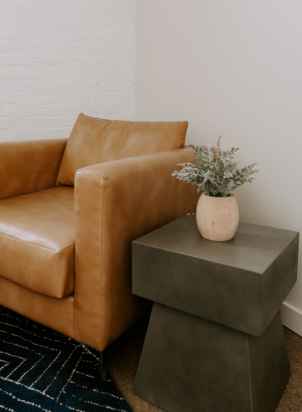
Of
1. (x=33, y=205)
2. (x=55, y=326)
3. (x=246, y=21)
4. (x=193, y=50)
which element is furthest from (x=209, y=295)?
(x=193, y=50)

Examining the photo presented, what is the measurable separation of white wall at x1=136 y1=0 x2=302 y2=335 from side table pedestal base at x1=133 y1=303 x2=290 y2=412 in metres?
0.53

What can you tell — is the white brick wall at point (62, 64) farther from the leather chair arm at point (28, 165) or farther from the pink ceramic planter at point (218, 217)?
the pink ceramic planter at point (218, 217)

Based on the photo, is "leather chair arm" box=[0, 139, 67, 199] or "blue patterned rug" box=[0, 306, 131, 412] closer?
"blue patterned rug" box=[0, 306, 131, 412]

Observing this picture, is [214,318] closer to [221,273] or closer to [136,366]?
[221,273]

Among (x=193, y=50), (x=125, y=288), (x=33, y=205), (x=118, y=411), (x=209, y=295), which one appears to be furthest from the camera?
(x=193, y=50)

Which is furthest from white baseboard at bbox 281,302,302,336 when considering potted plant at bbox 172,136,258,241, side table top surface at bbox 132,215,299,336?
potted plant at bbox 172,136,258,241

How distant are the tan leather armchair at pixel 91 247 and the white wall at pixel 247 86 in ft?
1.46

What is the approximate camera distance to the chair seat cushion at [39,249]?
3.90 feet

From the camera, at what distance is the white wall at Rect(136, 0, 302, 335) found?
4.92 feet

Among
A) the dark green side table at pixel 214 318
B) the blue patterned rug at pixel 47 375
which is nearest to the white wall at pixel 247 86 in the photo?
the dark green side table at pixel 214 318

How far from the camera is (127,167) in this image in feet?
3.92

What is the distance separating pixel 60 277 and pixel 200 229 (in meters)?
0.48

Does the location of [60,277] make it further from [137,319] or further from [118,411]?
[118,411]

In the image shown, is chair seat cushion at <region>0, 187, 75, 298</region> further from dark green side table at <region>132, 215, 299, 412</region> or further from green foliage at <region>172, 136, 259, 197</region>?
green foliage at <region>172, 136, 259, 197</region>
